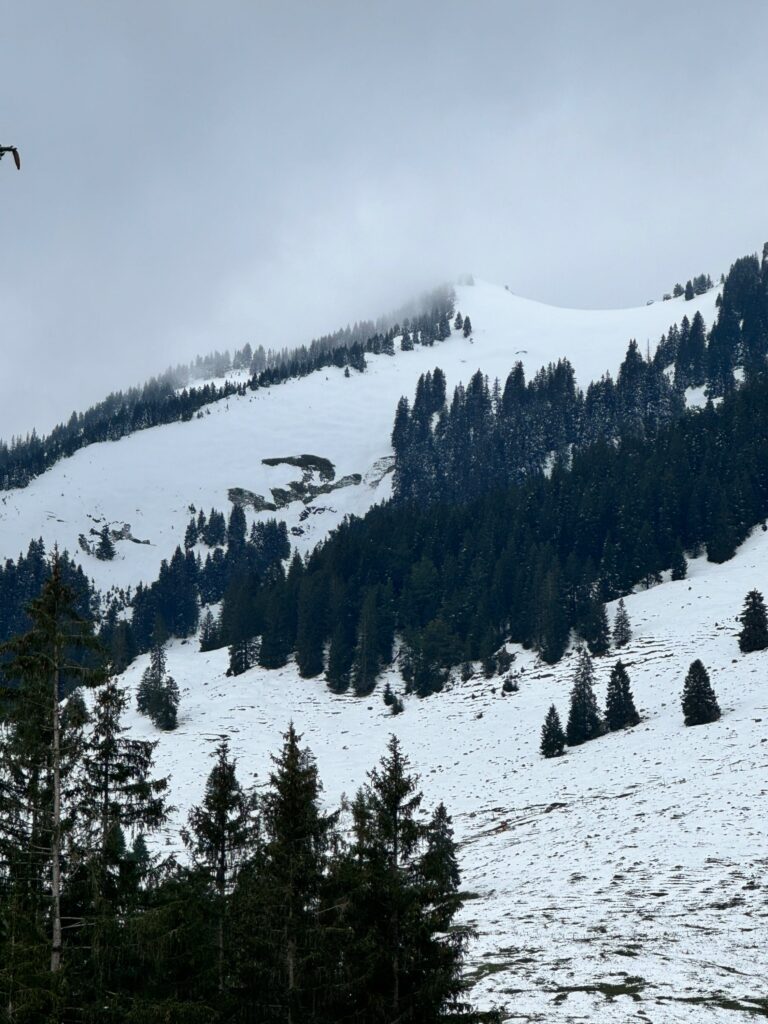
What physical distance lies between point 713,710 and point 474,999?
36.3m

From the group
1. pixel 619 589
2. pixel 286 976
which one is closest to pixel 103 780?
pixel 286 976

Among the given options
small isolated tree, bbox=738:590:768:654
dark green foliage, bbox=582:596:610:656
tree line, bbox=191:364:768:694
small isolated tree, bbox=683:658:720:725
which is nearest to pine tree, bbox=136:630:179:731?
tree line, bbox=191:364:768:694

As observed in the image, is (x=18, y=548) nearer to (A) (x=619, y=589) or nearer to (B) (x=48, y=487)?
(B) (x=48, y=487)

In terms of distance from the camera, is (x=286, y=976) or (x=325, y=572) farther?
(x=325, y=572)

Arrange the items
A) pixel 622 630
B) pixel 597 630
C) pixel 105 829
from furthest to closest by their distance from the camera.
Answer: pixel 597 630 < pixel 622 630 < pixel 105 829

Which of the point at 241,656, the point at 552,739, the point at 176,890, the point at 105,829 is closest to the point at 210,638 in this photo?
the point at 241,656

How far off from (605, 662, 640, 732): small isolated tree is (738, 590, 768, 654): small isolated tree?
41.2 feet

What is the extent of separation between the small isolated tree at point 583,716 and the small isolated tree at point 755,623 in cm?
1405

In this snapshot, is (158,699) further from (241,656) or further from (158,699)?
(241,656)

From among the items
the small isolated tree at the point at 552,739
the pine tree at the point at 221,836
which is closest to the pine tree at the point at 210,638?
the small isolated tree at the point at 552,739

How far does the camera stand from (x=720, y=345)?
180375 millimetres

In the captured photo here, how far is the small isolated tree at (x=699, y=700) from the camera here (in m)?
50.2

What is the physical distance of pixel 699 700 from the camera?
1989 inches

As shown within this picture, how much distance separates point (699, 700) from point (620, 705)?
22.7ft
